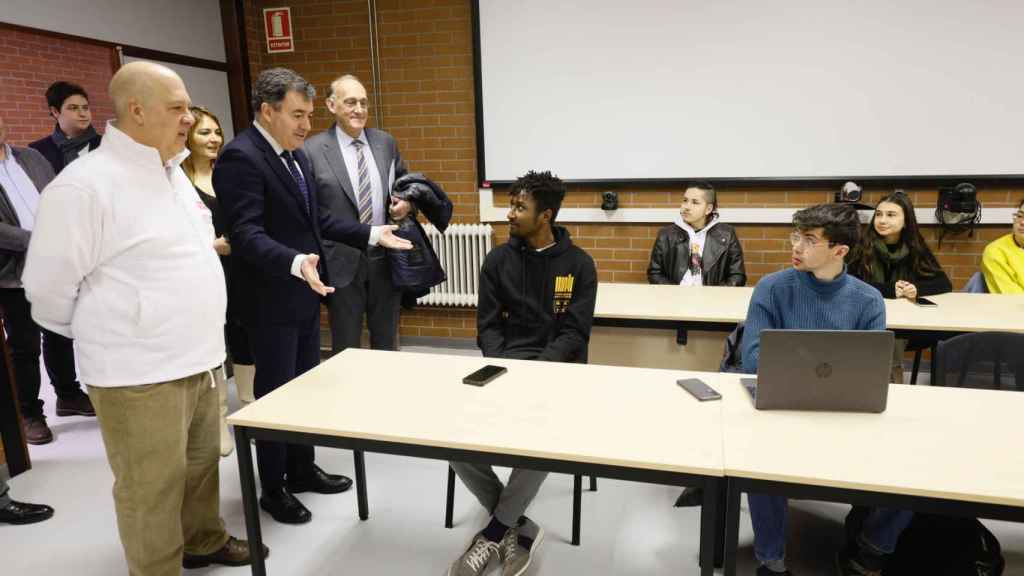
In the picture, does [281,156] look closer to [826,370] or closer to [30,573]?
[30,573]

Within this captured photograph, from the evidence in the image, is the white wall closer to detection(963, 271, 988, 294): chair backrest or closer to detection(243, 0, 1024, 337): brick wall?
detection(243, 0, 1024, 337): brick wall

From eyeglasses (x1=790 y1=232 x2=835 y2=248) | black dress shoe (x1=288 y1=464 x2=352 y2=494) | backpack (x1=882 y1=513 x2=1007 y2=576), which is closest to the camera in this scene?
backpack (x1=882 y1=513 x2=1007 y2=576)

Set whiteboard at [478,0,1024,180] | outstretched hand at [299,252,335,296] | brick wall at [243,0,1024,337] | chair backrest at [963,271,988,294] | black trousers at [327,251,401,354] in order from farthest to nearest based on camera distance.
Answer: brick wall at [243,0,1024,337] → whiteboard at [478,0,1024,180] → chair backrest at [963,271,988,294] → black trousers at [327,251,401,354] → outstretched hand at [299,252,335,296]

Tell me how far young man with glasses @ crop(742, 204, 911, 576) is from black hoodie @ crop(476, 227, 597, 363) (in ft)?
2.08

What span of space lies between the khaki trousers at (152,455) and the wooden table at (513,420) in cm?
19

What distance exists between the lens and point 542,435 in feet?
5.16

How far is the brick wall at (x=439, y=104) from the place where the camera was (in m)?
4.26

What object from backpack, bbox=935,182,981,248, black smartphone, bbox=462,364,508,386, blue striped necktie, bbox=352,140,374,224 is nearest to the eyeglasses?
black smartphone, bbox=462,364,508,386

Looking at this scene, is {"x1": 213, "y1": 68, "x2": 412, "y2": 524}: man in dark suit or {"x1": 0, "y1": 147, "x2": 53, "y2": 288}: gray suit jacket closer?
{"x1": 213, "y1": 68, "x2": 412, "y2": 524}: man in dark suit

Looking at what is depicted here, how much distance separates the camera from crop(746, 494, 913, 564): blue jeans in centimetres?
190

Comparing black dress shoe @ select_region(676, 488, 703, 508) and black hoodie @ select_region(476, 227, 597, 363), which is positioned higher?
black hoodie @ select_region(476, 227, 597, 363)

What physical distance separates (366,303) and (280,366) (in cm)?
80

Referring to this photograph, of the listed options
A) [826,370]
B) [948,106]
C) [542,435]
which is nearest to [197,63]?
[542,435]

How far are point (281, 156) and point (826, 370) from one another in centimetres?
186
